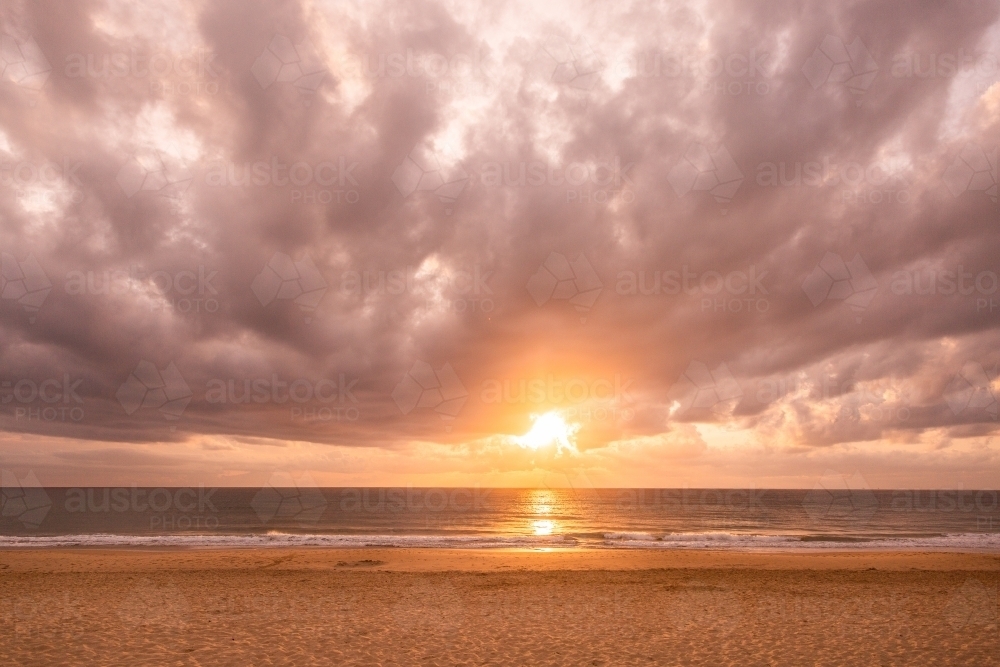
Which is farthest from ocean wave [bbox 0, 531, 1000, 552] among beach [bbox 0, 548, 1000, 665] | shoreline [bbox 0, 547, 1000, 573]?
beach [bbox 0, 548, 1000, 665]

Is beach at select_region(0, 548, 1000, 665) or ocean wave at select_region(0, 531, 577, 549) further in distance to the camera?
ocean wave at select_region(0, 531, 577, 549)

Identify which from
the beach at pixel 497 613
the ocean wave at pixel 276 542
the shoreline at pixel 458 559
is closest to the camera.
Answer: the beach at pixel 497 613

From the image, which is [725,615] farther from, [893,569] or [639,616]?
[893,569]

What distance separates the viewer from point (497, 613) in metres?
15.8

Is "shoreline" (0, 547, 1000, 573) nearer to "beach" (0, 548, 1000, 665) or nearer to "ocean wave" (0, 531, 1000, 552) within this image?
"beach" (0, 548, 1000, 665)

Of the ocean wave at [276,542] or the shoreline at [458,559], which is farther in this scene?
the ocean wave at [276,542]

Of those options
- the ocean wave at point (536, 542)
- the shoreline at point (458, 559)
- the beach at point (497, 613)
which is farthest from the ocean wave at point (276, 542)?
the beach at point (497, 613)

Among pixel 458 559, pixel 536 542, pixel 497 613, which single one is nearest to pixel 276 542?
pixel 458 559

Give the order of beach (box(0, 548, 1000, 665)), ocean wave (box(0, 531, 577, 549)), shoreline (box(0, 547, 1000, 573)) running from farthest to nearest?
ocean wave (box(0, 531, 577, 549)) < shoreline (box(0, 547, 1000, 573)) < beach (box(0, 548, 1000, 665))

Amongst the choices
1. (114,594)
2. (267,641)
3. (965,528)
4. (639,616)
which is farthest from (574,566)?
(965,528)

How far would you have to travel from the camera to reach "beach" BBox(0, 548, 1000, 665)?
1192cm

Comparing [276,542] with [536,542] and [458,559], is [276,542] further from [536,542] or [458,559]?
[536,542]

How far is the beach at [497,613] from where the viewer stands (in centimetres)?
1192

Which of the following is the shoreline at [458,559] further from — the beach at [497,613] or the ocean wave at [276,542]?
the ocean wave at [276,542]
